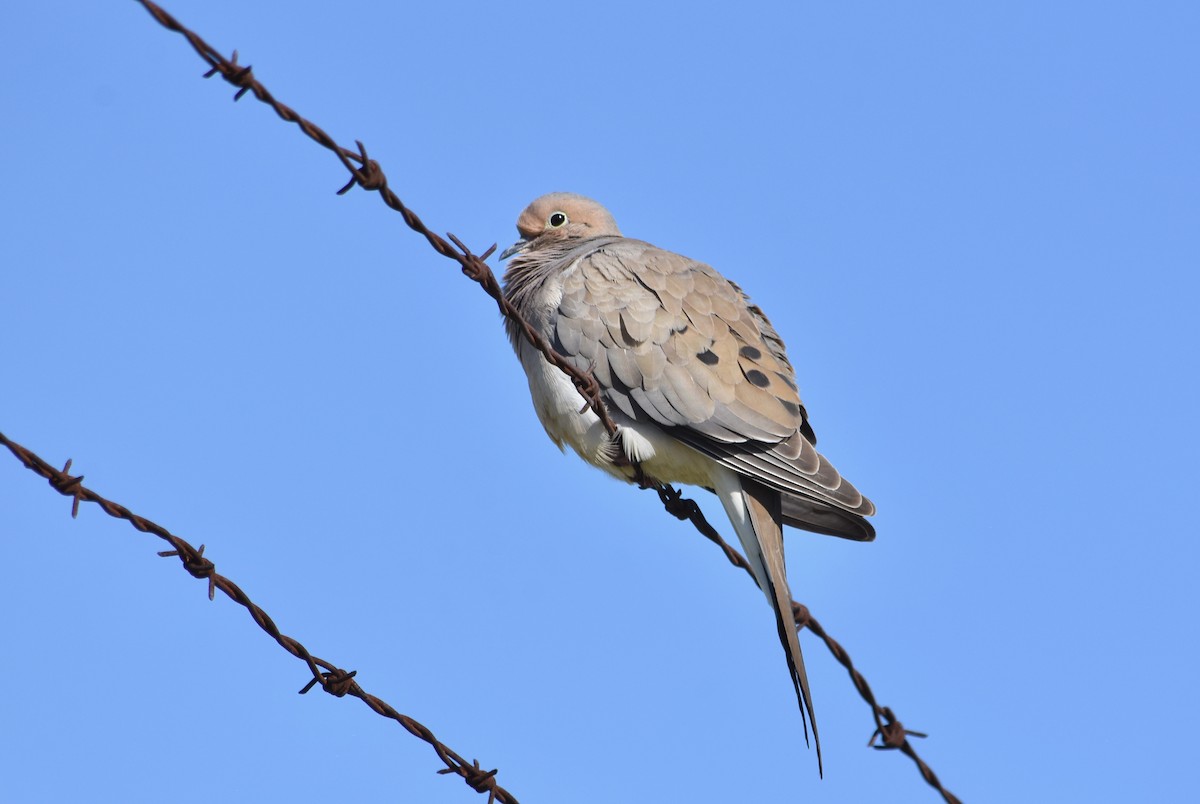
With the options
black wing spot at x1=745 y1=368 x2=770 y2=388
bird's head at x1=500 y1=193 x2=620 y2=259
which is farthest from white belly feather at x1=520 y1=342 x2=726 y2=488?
bird's head at x1=500 y1=193 x2=620 y2=259

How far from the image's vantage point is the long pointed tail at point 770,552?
381cm

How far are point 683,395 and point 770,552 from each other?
61 cm

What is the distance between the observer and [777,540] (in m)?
4.45

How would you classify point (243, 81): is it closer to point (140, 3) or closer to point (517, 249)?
point (140, 3)

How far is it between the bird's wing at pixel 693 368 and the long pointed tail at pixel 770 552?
10 centimetres

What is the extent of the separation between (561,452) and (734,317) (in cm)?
80

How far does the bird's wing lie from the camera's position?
4.45 m

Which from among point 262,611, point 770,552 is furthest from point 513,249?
point 262,611

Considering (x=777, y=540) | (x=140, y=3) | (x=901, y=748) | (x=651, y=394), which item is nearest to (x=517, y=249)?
(x=651, y=394)

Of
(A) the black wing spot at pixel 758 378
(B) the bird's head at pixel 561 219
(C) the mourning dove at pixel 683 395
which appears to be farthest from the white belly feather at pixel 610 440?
(B) the bird's head at pixel 561 219

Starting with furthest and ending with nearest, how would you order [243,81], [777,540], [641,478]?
[641,478], [777,540], [243,81]

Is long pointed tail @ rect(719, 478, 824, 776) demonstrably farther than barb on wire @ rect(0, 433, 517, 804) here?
Yes

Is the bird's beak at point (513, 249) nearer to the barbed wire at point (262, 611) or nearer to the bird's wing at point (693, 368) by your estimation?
the bird's wing at point (693, 368)

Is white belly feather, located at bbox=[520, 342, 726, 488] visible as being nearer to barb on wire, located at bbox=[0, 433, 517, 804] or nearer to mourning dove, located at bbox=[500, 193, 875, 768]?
mourning dove, located at bbox=[500, 193, 875, 768]
